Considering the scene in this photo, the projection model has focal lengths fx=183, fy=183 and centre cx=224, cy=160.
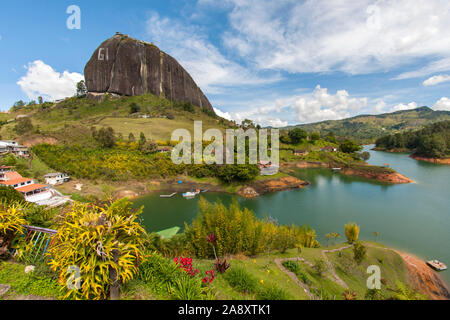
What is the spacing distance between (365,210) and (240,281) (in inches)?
1011

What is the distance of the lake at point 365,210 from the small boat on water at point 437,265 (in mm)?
339

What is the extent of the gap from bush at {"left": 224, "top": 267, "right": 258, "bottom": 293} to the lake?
12.7 meters

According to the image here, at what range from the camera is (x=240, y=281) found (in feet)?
16.7

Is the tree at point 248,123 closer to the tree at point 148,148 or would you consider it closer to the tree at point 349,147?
the tree at point 349,147

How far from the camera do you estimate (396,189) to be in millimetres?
31766

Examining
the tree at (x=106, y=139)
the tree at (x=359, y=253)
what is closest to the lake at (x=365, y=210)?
the tree at (x=359, y=253)

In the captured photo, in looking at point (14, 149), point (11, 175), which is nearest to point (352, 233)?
point (11, 175)

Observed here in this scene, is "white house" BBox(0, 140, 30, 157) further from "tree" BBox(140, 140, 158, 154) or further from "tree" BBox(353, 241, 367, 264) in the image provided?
"tree" BBox(353, 241, 367, 264)

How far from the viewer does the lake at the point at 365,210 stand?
57.4ft

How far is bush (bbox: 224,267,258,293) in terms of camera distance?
5.00 metres

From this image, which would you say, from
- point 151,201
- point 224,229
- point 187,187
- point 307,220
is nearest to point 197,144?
point 187,187

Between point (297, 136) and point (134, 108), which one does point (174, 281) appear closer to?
point (297, 136)

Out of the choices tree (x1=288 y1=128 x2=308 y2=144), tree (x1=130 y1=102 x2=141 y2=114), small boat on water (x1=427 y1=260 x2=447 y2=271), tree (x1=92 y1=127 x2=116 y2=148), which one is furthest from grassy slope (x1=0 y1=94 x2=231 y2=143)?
small boat on water (x1=427 y1=260 x2=447 y2=271)
